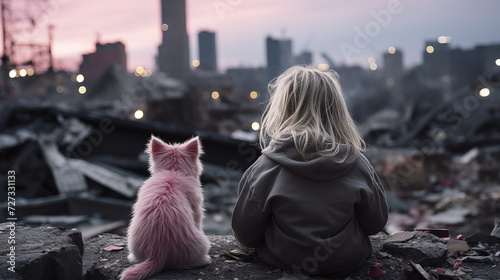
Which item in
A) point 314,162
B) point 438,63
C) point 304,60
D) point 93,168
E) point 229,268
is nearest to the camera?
point 314,162

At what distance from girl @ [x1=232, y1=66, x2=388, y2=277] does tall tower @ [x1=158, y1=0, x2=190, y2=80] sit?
104 ft

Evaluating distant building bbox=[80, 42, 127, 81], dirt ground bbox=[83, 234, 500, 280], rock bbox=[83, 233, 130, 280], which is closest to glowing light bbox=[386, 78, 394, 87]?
distant building bbox=[80, 42, 127, 81]

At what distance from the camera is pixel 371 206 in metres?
3.12

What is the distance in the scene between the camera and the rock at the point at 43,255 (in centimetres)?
287

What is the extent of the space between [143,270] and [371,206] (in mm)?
1601

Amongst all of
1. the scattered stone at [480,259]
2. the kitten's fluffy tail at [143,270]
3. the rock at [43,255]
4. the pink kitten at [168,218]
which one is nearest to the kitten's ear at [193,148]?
the pink kitten at [168,218]

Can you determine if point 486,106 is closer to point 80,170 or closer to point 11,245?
point 80,170

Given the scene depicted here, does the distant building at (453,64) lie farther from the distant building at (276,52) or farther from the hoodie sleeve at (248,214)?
the hoodie sleeve at (248,214)

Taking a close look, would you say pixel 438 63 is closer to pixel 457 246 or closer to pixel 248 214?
pixel 457 246

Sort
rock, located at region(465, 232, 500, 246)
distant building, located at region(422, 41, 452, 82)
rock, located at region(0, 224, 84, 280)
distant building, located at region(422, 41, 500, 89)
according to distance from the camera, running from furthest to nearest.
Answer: distant building, located at region(422, 41, 452, 82), distant building, located at region(422, 41, 500, 89), rock, located at region(465, 232, 500, 246), rock, located at region(0, 224, 84, 280)

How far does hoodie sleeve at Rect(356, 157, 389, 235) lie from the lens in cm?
309

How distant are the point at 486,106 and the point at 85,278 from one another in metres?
22.0

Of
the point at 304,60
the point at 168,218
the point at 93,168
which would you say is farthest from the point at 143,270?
the point at 93,168

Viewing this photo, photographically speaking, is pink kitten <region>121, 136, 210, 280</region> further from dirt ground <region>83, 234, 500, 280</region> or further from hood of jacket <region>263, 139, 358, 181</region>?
hood of jacket <region>263, 139, 358, 181</region>
